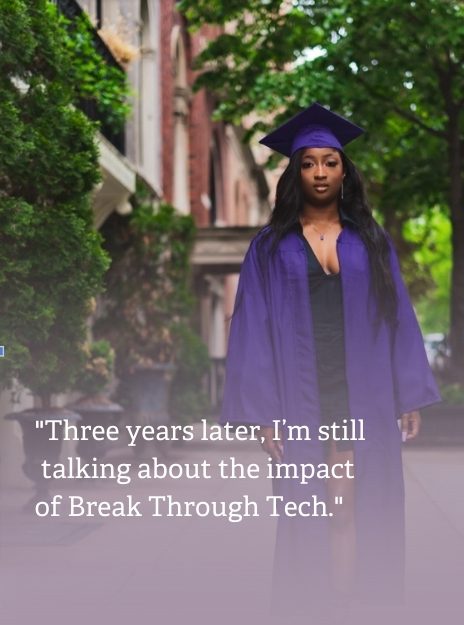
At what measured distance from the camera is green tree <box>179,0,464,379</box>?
61.6ft

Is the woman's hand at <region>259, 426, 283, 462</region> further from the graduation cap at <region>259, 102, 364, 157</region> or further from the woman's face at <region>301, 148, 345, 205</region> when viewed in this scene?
the graduation cap at <region>259, 102, 364, 157</region>

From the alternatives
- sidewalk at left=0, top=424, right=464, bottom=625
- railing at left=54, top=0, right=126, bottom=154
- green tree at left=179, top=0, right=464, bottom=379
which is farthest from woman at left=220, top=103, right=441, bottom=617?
green tree at left=179, top=0, right=464, bottom=379

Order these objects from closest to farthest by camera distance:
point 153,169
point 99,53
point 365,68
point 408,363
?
point 408,363
point 99,53
point 365,68
point 153,169

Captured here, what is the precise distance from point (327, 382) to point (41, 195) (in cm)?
430

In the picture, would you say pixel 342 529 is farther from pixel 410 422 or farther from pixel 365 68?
pixel 365 68

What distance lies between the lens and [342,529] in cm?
573

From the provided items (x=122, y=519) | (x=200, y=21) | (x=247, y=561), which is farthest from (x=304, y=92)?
(x=247, y=561)

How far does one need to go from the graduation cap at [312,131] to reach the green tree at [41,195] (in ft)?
10.3

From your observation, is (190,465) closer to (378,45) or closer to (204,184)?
Result: (378,45)

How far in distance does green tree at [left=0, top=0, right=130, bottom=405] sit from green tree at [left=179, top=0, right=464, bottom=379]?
912 centimetres

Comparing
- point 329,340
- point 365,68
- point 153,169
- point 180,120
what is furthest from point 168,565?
point 180,120

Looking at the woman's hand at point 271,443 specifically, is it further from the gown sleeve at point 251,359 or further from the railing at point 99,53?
the railing at point 99,53

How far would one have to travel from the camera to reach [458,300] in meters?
20.9

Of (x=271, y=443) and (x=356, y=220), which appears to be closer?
(x=271, y=443)
